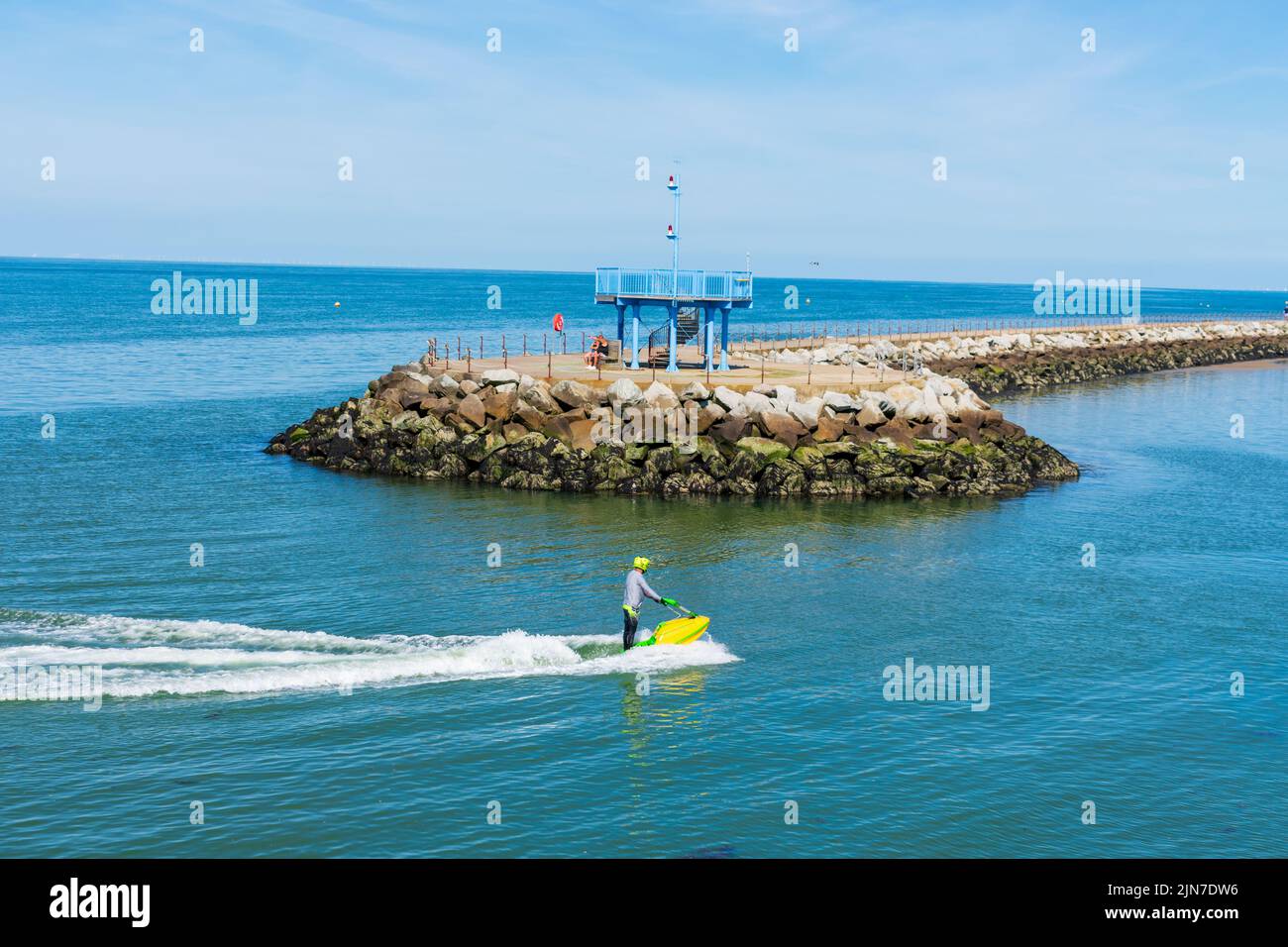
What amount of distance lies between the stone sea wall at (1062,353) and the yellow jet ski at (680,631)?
139 ft

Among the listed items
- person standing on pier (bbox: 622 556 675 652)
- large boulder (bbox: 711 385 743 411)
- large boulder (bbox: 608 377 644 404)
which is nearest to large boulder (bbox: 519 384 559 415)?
large boulder (bbox: 608 377 644 404)

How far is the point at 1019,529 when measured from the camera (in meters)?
41.2


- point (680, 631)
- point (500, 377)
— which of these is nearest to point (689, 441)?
point (500, 377)

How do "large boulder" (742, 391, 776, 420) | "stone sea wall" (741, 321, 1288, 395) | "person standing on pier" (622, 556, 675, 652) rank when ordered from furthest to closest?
"stone sea wall" (741, 321, 1288, 395) → "large boulder" (742, 391, 776, 420) → "person standing on pier" (622, 556, 675, 652)

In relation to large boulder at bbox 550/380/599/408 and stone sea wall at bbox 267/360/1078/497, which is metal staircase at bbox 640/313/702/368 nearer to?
large boulder at bbox 550/380/599/408

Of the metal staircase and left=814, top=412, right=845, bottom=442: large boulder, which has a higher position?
the metal staircase

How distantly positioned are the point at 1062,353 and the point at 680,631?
84281 millimetres

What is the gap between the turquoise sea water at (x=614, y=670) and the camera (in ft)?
62.7

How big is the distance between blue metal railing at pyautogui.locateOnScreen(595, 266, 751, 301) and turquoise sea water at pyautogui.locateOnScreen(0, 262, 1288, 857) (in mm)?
13159

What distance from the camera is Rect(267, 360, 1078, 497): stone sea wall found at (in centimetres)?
4641

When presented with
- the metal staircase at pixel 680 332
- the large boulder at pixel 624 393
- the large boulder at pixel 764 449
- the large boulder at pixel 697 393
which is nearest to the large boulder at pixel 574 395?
the large boulder at pixel 624 393

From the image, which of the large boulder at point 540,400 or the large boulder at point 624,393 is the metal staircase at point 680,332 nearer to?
the large boulder at point 624,393
